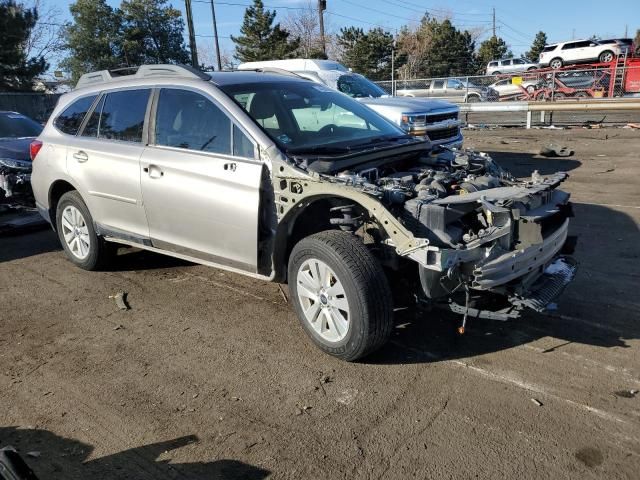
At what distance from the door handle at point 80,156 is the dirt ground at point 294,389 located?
1.24 meters

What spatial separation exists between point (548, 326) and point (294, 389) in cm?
198

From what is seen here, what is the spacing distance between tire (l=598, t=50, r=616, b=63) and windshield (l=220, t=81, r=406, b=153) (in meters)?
33.4

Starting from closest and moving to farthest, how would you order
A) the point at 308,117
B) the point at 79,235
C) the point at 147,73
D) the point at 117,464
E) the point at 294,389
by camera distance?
the point at 117,464 → the point at 294,389 → the point at 308,117 → the point at 147,73 → the point at 79,235

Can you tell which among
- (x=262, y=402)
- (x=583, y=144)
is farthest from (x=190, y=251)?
(x=583, y=144)

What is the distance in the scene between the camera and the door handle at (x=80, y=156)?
5512mm

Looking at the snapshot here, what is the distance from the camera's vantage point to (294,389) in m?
3.57

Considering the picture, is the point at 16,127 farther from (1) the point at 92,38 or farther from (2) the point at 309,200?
(1) the point at 92,38

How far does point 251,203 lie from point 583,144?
12202 mm

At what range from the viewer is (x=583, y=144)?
1394 centimetres

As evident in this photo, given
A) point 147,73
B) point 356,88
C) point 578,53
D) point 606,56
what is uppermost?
point 578,53

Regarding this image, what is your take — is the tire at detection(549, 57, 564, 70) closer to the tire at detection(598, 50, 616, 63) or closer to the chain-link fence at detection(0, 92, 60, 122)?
the tire at detection(598, 50, 616, 63)

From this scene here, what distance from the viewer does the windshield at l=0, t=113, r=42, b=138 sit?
31.4 feet

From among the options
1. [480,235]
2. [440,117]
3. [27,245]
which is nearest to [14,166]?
[27,245]

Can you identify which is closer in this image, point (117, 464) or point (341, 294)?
point (117, 464)
